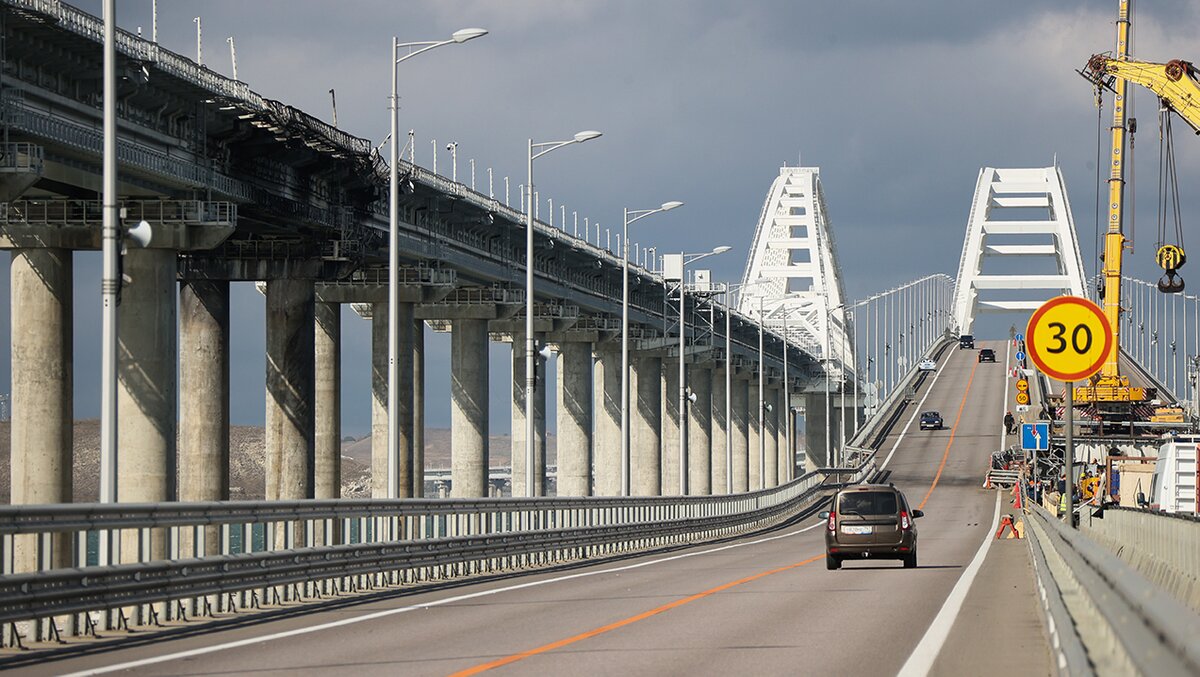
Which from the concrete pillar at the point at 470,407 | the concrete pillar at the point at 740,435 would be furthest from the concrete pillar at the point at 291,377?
the concrete pillar at the point at 740,435

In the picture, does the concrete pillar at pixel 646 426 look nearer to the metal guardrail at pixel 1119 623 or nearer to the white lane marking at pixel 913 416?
the white lane marking at pixel 913 416

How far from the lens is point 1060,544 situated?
1889 cm

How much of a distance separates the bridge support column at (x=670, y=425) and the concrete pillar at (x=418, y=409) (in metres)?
38.6

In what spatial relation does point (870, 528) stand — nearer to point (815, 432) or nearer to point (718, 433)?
point (718, 433)

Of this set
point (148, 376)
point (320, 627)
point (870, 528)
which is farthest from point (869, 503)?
point (148, 376)

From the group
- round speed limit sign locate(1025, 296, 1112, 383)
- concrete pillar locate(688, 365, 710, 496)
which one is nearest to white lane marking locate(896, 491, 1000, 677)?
round speed limit sign locate(1025, 296, 1112, 383)

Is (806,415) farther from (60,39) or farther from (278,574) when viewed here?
(278,574)

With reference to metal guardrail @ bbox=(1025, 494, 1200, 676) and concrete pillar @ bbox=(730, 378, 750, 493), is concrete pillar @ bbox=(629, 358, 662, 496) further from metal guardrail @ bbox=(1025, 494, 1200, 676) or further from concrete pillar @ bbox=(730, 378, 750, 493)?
metal guardrail @ bbox=(1025, 494, 1200, 676)

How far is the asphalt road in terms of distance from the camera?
1441 cm

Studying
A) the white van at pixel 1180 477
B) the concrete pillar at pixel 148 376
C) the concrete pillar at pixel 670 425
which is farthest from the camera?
the concrete pillar at pixel 670 425

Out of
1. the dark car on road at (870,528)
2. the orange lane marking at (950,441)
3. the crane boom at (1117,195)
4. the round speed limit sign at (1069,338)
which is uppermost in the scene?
the crane boom at (1117,195)

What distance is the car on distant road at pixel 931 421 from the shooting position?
13938 cm

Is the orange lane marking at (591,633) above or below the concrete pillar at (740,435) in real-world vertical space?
above

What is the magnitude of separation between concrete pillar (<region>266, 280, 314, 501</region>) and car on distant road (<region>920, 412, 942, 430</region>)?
86841 mm
